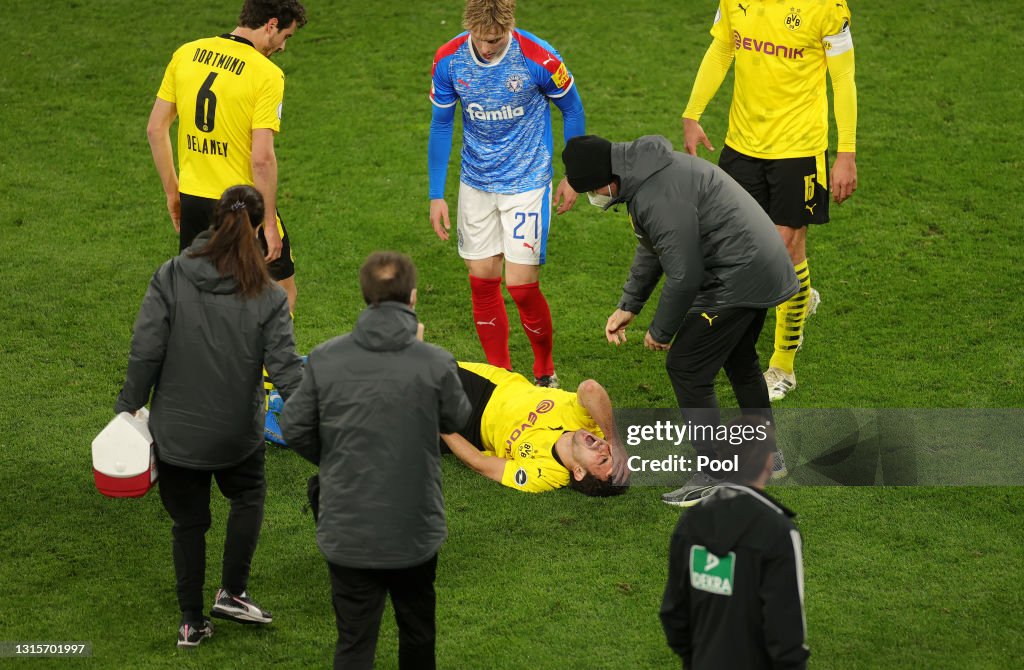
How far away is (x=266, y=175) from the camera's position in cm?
618

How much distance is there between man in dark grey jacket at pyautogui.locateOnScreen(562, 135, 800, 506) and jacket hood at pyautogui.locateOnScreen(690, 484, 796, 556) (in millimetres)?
2001

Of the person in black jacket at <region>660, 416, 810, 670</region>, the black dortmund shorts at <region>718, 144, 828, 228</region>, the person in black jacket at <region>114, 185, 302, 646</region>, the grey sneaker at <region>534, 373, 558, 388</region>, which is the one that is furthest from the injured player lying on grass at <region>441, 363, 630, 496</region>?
the person in black jacket at <region>660, 416, 810, 670</region>

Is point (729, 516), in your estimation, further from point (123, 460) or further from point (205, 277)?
point (123, 460)

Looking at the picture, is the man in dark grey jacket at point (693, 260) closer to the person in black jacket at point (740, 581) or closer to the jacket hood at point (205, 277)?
the jacket hood at point (205, 277)

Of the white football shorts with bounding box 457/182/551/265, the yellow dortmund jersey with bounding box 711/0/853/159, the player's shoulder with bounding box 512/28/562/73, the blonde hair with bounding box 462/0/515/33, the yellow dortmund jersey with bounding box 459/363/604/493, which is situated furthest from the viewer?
the white football shorts with bounding box 457/182/551/265

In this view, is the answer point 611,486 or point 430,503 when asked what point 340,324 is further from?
point 430,503

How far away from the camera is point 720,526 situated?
360 cm

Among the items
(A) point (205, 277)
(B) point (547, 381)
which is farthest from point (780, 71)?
(A) point (205, 277)

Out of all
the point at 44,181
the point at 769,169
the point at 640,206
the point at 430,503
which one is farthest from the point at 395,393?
the point at 44,181

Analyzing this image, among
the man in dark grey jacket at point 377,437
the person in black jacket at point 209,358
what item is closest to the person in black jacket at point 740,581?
the man in dark grey jacket at point 377,437

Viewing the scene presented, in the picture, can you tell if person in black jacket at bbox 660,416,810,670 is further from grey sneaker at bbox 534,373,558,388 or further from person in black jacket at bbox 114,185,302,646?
grey sneaker at bbox 534,373,558,388

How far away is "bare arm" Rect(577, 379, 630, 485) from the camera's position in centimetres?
622

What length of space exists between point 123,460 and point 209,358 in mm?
499

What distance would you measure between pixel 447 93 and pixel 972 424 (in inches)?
132
